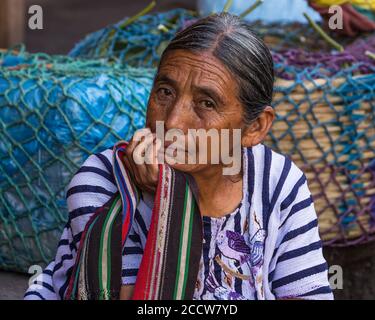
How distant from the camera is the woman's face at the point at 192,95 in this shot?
223 centimetres

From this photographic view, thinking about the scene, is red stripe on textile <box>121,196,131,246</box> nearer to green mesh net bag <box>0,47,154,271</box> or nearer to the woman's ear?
the woman's ear

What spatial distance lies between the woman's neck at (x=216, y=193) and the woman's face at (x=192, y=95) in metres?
0.14

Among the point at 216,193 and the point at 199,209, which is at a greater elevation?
the point at 216,193

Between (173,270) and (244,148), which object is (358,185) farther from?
(173,270)

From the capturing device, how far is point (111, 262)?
2150 mm

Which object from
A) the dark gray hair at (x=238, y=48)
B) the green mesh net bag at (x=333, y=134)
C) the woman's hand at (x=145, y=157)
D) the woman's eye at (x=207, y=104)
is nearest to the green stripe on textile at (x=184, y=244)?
the woman's hand at (x=145, y=157)

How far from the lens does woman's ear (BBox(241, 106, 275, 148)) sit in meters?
2.43

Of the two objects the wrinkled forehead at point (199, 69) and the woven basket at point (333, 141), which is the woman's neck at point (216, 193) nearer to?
the wrinkled forehead at point (199, 69)

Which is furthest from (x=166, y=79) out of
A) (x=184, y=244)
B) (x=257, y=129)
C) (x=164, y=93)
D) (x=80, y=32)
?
(x=80, y=32)

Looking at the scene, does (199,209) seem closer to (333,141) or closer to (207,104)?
(207,104)

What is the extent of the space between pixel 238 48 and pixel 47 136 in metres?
1.41

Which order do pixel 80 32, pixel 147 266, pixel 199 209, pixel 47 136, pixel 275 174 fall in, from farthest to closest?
pixel 80 32
pixel 47 136
pixel 275 174
pixel 199 209
pixel 147 266

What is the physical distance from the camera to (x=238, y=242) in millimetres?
2391

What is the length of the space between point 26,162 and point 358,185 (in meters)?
1.62
